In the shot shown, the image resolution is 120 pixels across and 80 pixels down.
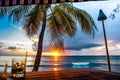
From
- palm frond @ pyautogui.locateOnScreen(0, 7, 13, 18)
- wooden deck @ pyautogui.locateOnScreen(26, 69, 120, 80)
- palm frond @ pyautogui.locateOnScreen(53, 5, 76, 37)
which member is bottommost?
wooden deck @ pyautogui.locateOnScreen(26, 69, 120, 80)

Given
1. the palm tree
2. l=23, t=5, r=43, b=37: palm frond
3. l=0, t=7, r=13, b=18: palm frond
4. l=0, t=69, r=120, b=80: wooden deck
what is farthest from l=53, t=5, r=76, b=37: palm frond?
l=0, t=69, r=120, b=80: wooden deck

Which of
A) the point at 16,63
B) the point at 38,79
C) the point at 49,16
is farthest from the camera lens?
the point at 49,16

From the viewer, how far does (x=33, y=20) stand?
22.4 feet

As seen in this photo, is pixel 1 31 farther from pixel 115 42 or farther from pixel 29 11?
pixel 29 11

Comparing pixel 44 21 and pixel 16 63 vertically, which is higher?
pixel 44 21

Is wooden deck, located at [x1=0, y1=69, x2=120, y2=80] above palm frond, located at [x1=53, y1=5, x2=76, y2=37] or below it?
below

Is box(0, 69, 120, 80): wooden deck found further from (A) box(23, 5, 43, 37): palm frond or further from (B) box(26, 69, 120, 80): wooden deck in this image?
(A) box(23, 5, 43, 37): palm frond

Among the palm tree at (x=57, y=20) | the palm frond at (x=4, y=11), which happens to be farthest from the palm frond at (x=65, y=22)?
the palm frond at (x=4, y=11)

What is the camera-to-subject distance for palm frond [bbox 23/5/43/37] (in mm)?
6824

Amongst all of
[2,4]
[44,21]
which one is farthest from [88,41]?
[2,4]

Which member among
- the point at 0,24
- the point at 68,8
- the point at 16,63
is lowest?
the point at 16,63

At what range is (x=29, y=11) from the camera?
7066mm

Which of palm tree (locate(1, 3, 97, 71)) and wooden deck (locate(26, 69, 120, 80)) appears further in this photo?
palm tree (locate(1, 3, 97, 71))

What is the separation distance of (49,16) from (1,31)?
22.6 metres
